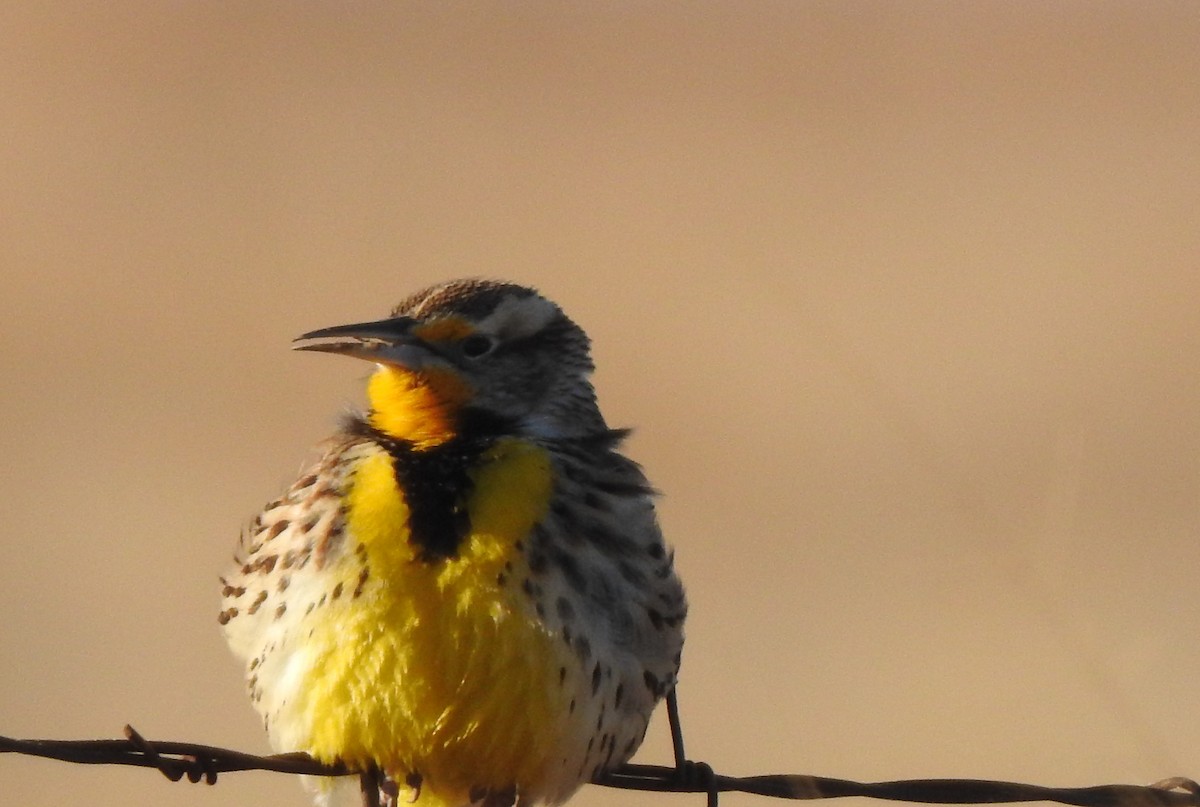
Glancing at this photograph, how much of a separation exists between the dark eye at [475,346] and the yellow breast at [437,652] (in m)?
0.32

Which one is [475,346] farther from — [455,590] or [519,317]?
[455,590]

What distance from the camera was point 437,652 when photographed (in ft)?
11.7

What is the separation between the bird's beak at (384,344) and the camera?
3.84 meters

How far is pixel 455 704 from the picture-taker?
361cm

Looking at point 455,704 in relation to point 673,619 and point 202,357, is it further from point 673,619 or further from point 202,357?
point 202,357

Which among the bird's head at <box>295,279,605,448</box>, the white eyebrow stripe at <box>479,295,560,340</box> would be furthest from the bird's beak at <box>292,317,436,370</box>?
the white eyebrow stripe at <box>479,295,560,340</box>

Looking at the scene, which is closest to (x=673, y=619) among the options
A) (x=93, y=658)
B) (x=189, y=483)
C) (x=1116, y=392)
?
(x=93, y=658)

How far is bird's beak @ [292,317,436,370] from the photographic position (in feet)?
12.6

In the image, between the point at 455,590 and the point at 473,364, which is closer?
the point at 455,590

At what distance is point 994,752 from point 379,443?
4.19m

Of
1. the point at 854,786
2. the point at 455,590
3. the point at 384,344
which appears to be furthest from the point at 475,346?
the point at 854,786

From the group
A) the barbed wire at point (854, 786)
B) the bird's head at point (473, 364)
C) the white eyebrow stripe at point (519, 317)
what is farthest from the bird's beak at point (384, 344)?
the barbed wire at point (854, 786)

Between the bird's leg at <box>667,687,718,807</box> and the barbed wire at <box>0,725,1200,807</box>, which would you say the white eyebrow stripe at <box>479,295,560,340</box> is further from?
the barbed wire at <box>0,725,1200,807</box>

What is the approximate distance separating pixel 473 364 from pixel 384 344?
0.18 m
